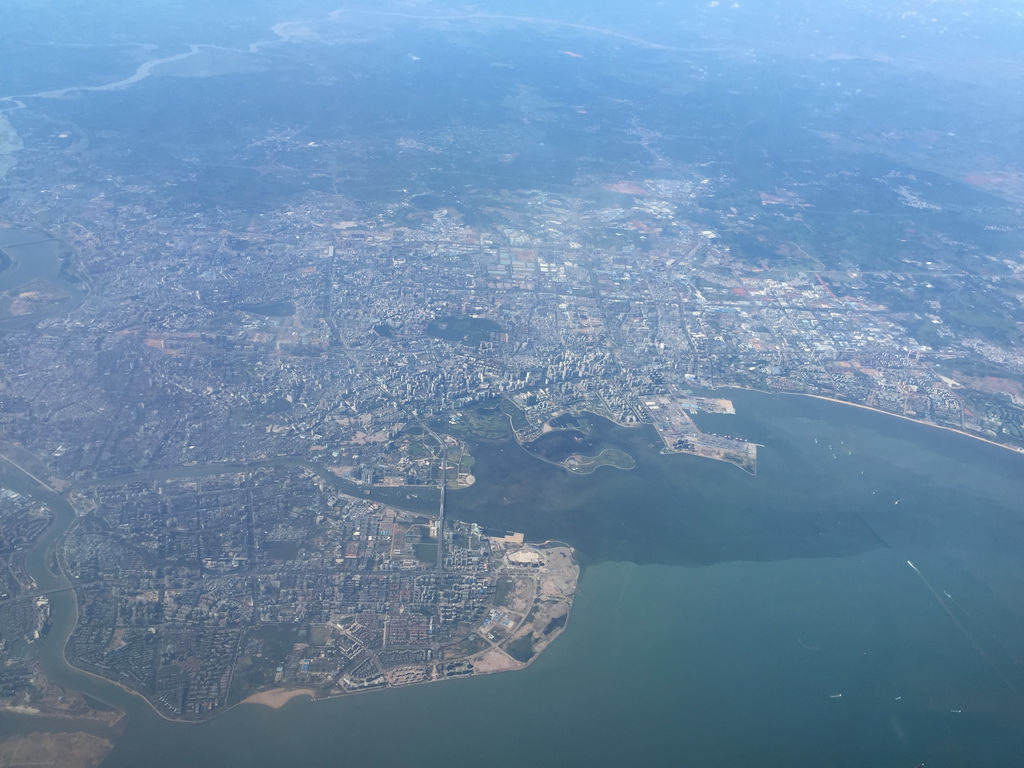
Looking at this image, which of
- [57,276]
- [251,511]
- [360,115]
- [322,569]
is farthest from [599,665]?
[360,115]

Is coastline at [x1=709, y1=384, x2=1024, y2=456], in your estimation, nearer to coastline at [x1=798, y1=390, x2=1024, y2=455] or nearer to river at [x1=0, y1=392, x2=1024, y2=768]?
coastline at [x1=798, y1=390, x2=1024, y2=455]

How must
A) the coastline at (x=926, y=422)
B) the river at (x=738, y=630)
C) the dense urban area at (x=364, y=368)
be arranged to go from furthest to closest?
the coastline at (x=926, y=422) → the dense urban area at (x=364, y=368) → the river at (x=738, y=630)

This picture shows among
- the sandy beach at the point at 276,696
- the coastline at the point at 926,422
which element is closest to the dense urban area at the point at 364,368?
the sandy beach at the point at 276,696

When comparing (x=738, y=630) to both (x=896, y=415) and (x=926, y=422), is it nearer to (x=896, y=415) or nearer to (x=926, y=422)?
(x=896, y=415)

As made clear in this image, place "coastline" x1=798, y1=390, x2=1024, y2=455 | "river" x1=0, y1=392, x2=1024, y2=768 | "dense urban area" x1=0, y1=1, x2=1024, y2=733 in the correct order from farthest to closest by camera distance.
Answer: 1. "coastline" x1=798, y1=390, x2=1024, y2=455
2. "dense urban area" x1=0, y1=1, x2=1024, y2=733
3. "river" x1=0, y1=392, x2=1024, y2=768

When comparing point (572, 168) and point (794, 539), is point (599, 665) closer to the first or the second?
point (794, 539)

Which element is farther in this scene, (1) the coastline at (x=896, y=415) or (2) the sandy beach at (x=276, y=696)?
(1) the coastline at (x=896, y=415)

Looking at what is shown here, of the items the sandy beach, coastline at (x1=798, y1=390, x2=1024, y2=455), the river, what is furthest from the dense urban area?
the river

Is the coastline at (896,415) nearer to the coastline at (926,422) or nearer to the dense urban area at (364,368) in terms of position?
the coastline at (926,422)

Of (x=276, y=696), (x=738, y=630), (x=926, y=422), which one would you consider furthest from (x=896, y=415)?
(x=276, y=696)
